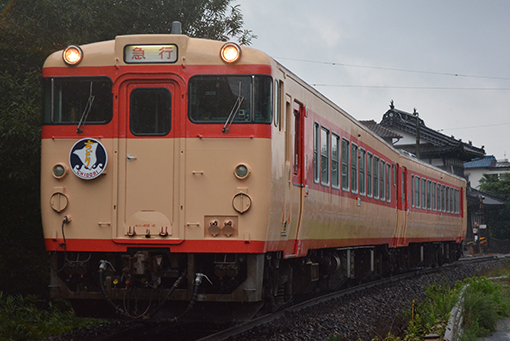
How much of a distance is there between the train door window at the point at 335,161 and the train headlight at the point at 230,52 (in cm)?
351

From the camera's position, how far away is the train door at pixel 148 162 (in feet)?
23.6

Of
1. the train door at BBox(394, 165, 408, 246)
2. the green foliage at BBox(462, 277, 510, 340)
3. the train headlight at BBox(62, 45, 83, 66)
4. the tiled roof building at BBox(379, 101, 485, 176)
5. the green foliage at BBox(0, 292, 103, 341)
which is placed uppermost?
the tiled roof building at BBox(379, 101, 485, 176)

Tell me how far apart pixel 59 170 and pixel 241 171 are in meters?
1.86

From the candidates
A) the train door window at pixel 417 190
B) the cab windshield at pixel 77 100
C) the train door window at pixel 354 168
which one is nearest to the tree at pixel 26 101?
the cab windshield at pixel 77 100

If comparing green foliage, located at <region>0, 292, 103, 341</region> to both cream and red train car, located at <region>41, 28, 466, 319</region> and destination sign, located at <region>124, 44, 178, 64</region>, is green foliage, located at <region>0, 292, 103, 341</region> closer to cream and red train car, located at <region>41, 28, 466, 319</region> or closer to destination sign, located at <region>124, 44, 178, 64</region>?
cream and red train car, located at <region>41, 28, 466, 319</region>

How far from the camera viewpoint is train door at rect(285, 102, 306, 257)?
8.19 meters

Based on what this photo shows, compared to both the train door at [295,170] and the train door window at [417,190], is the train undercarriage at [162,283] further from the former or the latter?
the train door window at [417,190]

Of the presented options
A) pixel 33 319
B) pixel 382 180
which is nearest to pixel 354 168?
pixel 382 180

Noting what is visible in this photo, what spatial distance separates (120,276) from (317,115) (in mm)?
3705

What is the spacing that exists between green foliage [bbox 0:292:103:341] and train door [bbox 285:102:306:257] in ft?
9.24

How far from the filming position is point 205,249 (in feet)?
23.4

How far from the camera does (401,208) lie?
16.6m

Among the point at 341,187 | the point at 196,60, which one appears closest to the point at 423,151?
the point at 341,187

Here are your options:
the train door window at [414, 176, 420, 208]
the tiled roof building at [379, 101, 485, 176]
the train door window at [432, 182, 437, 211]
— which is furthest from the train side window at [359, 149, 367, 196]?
the tiled roof building at [379, 101, 485, 176]
